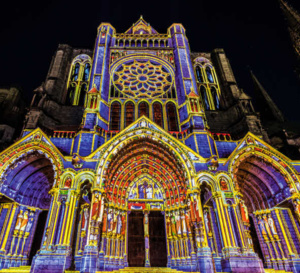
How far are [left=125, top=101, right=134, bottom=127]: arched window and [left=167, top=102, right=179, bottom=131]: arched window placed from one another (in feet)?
8.47

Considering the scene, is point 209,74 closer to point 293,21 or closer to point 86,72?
point 86,72

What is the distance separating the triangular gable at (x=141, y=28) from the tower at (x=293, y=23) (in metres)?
15.9

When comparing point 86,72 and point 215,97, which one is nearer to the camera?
point 215,97

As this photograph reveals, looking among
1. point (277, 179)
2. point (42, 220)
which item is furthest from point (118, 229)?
point (277, 179)

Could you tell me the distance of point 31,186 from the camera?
1093 centimetres

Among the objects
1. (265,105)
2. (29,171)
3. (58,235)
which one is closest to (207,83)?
(265,105)

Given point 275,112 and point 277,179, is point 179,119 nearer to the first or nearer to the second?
point 277,179

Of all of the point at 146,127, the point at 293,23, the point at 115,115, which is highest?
the point at 293,23

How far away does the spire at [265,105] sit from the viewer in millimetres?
23406

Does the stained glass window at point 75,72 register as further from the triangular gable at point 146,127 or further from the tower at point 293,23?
the tower at point 293,23

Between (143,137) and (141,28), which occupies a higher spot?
(141,28)

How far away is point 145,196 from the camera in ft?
38.3

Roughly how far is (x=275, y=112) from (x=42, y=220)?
2441 cm

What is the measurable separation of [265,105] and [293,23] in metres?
10.2
